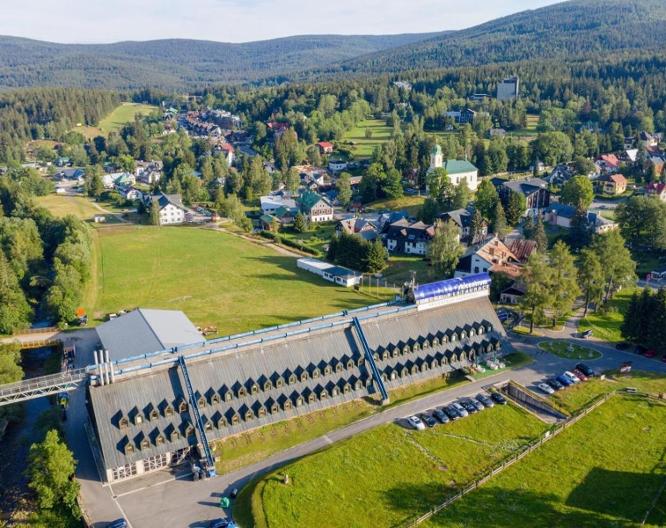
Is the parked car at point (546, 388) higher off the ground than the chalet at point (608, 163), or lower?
lower

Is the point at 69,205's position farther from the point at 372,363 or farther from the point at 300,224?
the point at 372,363

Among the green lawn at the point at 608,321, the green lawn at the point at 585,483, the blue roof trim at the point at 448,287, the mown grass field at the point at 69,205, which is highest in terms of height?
the blue roof trim at the point at 448,287

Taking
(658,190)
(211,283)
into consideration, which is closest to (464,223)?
(658,190)

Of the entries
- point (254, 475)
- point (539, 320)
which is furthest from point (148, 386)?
point (539, 320)

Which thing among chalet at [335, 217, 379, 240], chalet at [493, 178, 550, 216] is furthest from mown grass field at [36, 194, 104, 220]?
chalet at [493, 178, 550, 216]

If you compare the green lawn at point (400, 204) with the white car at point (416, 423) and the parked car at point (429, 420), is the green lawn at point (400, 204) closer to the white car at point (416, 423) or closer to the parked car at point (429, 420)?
the parked car at point (429, 420)

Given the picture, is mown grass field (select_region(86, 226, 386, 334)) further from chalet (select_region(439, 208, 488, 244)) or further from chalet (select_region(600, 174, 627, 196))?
chalet (select_region(600, 174, 627, 196))

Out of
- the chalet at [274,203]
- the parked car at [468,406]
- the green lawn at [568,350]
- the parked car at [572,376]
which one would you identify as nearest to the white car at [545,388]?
the parked car at [572,376]

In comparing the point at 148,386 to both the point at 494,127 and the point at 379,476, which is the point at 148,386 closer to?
the point at 379,476
